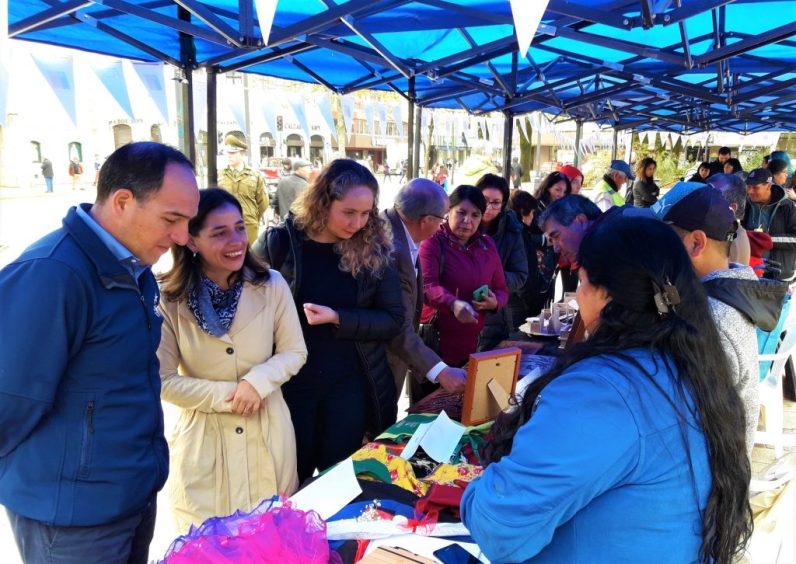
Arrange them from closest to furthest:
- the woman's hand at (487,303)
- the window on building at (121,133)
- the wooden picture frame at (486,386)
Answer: the wooden picture frame at (486,386) → the woman's hand at (487,303) → the window on building at (121,133)

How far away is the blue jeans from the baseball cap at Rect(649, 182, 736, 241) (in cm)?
169

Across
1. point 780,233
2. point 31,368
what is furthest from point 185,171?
point 780,233

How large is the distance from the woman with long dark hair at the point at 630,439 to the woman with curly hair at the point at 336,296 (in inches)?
48.4

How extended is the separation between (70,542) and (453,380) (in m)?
1.39

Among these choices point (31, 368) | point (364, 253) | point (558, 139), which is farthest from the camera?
point (558, 139)

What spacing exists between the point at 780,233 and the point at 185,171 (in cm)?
562

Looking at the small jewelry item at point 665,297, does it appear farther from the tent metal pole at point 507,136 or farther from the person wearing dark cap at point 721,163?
the person wearing dark cap at point 721,163

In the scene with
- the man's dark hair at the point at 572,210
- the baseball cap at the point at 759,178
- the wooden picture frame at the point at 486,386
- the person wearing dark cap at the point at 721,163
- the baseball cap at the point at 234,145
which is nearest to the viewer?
the wooden picture frame at the point at 486,386

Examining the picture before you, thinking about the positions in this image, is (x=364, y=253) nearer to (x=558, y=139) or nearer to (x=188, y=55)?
(x=188, y=55)

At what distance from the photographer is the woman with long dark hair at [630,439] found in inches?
36.6

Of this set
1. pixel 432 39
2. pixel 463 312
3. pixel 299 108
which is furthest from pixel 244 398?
pixel 299 108

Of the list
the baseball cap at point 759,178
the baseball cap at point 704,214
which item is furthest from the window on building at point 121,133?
the baseball cap at point 704,214

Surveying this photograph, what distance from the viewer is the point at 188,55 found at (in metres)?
4.12

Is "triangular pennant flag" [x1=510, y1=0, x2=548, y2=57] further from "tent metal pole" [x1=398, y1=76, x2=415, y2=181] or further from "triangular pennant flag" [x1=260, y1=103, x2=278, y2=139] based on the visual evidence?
"triangular pennant flag" [x1=260, y1=103, x2=278, y2=139]
